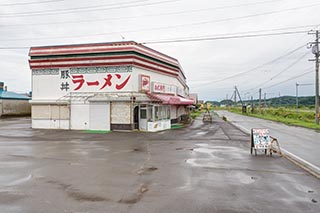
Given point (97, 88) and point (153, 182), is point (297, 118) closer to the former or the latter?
point (97, 88)

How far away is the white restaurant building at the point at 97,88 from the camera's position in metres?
22.7

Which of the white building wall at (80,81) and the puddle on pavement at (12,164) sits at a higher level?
the white building wall at (80,81)

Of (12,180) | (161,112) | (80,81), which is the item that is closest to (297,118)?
(161,112)

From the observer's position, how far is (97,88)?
2366cm

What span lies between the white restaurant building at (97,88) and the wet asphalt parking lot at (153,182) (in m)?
10.2

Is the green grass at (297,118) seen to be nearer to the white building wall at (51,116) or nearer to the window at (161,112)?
the window at (161,112)

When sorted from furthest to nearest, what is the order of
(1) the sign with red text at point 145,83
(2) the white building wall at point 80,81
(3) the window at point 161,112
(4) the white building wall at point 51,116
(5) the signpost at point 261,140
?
(4) the white building wall at point 51,116 < (3) the window at point 161,112 < (1) the sign with red text at point 145,83 < (2) the white building wall at point 80,81 < (5) the signpost at point 261,140

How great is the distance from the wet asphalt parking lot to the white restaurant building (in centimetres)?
1021

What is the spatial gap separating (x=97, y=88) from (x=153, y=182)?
17170 mm

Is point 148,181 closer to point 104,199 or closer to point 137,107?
point 104,199

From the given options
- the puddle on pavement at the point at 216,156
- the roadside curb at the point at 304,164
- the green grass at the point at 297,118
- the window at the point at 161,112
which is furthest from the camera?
the green grass at the point at 297,118

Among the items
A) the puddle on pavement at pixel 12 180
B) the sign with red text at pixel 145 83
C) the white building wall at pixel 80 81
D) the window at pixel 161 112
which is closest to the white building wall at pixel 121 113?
the white building wall at pixel 80 81

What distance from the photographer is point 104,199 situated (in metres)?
6.30

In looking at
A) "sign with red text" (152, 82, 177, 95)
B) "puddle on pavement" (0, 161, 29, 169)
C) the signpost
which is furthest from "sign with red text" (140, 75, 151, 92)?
"puddle on pavement" (0, 161, 29, 169)
